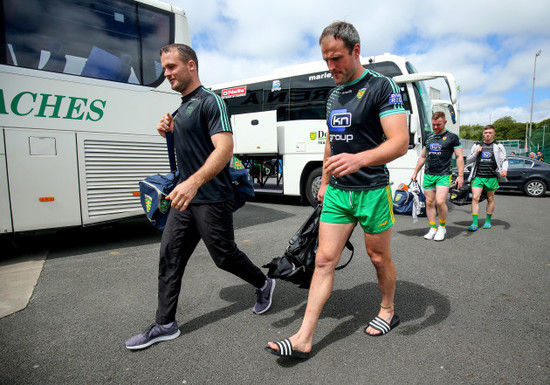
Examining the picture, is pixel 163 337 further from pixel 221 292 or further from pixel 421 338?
pixel 421 338

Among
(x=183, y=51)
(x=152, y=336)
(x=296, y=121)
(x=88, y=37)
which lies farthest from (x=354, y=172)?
(x=296, y=121)

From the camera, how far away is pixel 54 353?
2418 mm

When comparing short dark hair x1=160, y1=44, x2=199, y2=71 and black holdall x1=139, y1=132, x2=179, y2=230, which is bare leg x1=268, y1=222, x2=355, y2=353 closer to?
black holdall x1=139, y1=132, x2=179, y2=230

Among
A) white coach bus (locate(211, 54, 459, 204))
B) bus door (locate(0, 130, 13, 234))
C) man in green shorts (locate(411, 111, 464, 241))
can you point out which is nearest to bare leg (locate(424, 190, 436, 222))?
man in green shorts (locate(411, 111, 464, 241))

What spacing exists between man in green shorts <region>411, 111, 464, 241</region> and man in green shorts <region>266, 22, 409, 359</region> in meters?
3.41

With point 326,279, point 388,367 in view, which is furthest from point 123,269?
point 388,367

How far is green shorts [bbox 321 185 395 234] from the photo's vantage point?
7.61 feet

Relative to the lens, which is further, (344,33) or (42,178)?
(42,178)

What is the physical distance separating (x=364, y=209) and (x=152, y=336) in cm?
170

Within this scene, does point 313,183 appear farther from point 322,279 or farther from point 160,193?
point 322,279

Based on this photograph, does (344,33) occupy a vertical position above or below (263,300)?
above

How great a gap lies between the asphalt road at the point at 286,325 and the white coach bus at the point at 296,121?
377cm

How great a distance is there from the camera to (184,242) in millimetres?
2570

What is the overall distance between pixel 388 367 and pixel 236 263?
123 centimetres
